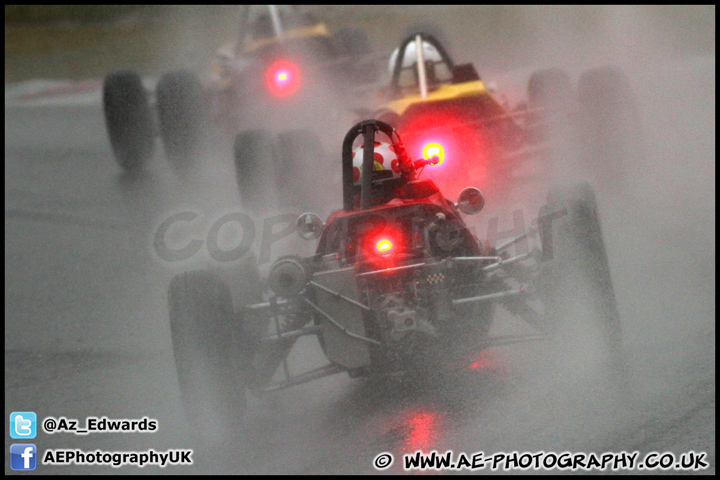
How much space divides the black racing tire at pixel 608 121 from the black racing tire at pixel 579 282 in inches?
253

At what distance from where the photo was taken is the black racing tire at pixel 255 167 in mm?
12148

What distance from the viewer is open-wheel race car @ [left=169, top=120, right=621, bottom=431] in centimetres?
638

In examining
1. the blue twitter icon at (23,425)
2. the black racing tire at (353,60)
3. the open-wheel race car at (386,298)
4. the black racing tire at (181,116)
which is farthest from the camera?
the black racing tire at (353,60)

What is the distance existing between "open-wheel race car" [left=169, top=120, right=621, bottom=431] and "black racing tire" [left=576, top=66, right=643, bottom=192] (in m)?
6.21

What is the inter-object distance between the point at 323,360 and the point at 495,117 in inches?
199

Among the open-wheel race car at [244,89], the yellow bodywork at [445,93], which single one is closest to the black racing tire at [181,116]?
the open-wheel race car at [244,89]

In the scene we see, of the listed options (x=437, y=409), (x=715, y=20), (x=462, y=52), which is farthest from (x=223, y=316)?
(x=715, y=20)

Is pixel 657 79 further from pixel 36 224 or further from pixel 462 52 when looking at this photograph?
pixel 36 224

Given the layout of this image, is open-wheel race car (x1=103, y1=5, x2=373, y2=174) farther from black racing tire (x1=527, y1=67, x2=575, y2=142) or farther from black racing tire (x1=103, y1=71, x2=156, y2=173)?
black racing tire (x1=527, y1=67, x2=575, y2=142)

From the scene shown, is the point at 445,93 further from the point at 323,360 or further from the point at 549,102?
the point at 323,360

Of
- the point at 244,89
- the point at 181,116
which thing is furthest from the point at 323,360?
the point at 244,89

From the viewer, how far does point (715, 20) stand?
93.5 ft

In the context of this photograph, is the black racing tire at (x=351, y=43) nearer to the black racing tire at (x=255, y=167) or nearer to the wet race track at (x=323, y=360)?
the wet race track at (x=323, y=360)

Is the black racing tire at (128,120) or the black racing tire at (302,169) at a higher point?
the black racing tire at (128,120)
